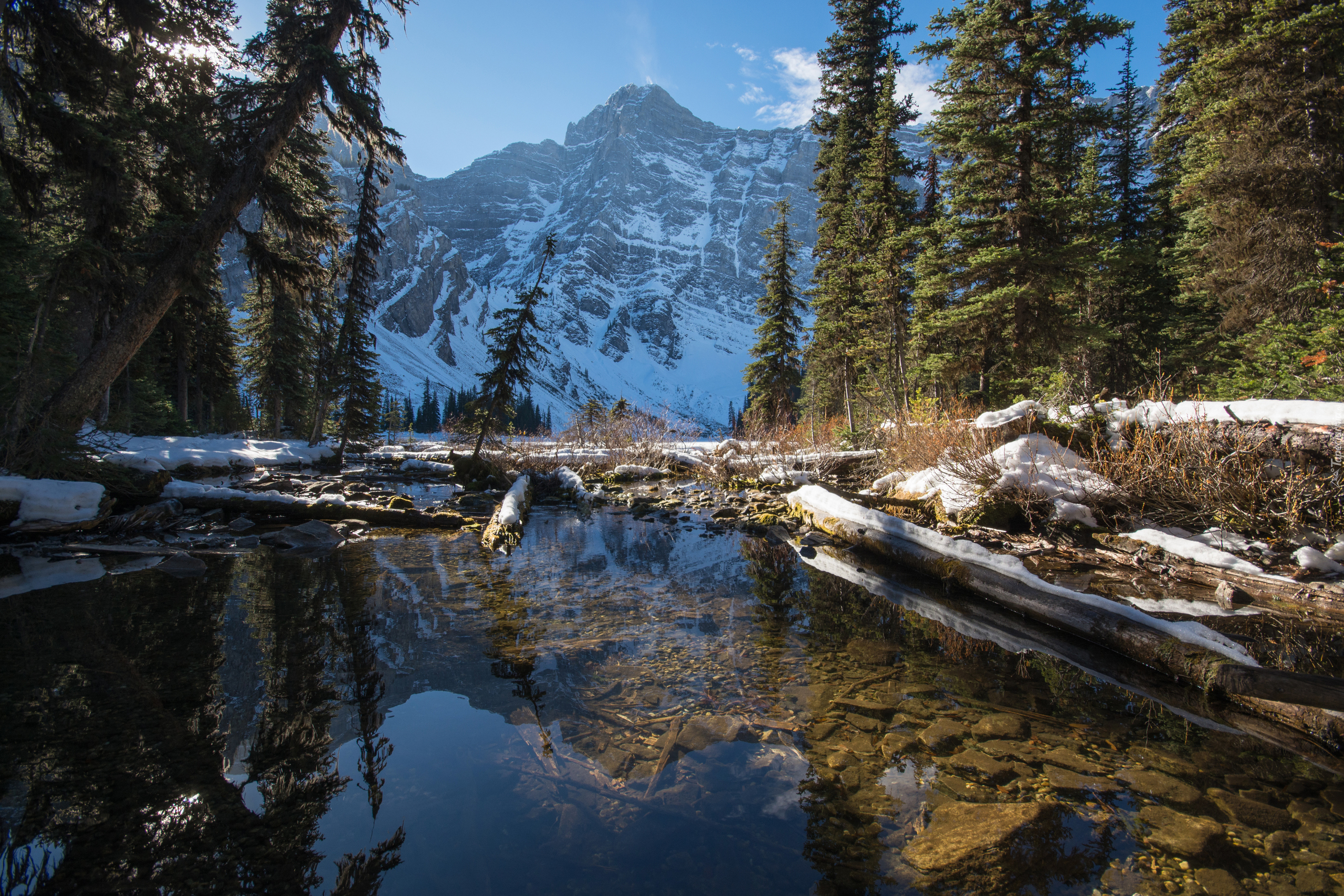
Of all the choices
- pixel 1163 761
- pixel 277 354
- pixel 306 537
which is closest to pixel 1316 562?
pixel 1163 761

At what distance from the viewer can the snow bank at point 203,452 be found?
9289 mm

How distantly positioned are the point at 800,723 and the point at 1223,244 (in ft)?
54.0

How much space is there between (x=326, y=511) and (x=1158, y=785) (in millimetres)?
11312

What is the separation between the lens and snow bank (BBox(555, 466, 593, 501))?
14891mm

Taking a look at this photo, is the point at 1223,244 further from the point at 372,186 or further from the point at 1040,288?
the point at 372,186

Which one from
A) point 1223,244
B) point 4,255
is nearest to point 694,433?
point 1223,244

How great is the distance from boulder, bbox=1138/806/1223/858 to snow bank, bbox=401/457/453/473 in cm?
1977

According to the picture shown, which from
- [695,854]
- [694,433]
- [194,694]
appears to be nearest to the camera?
[695,854]

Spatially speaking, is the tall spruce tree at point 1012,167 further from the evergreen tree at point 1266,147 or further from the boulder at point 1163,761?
the boulder at point 1163,761

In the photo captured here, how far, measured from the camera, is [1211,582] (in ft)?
18.6

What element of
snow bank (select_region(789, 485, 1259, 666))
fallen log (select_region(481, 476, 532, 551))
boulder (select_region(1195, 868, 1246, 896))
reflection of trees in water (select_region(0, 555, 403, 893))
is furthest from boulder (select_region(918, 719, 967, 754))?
fallen log (select_region(481, 476, 532, 551))

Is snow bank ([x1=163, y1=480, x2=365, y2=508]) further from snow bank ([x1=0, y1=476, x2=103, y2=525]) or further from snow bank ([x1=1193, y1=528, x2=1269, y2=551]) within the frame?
snow bank ([x1=1193, y1=528, x2=1269, y2=551])

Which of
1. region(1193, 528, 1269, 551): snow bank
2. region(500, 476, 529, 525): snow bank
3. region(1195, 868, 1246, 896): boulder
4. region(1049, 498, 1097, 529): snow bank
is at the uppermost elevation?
region(1049, 498, 1097, 529): snow bank

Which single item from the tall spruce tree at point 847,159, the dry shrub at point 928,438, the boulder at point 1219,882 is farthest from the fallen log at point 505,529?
the tall spruce tree at point 847,159
